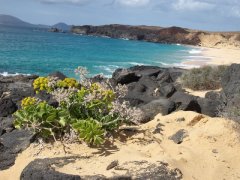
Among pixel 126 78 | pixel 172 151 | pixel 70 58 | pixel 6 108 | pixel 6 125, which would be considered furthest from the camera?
pixel 70 58

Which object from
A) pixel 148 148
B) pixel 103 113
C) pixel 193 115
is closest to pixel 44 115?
pixel 103 113

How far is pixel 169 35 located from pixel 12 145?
438 ft

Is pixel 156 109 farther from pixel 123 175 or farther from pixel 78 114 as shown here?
pixel 123 175

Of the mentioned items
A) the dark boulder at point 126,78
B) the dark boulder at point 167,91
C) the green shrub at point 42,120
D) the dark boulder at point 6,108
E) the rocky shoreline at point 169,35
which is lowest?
the rocky shoreline at point 169,35

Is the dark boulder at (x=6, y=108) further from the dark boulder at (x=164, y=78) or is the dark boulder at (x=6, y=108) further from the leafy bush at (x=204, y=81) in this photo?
the dark boulder at (x=164, y=78)

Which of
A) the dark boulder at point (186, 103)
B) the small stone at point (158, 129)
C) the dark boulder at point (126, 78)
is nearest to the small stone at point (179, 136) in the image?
Result: the small stone at point (158, 129)

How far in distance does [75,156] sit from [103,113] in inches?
47.4

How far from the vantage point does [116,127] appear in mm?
7059

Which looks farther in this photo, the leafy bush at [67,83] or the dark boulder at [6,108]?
the dark boulder at [6,108]

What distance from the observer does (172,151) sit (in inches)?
257

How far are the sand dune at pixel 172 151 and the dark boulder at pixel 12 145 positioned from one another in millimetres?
→ 116

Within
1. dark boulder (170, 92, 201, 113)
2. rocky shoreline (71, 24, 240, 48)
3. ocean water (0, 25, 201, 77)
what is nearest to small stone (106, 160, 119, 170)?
dark boulder (170, 92, 201, 113)

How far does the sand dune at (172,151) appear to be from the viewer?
6.00 m

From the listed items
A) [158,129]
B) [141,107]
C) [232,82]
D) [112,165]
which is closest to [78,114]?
[158,129]
